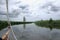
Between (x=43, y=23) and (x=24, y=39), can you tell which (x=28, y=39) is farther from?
(x=43, y=23)

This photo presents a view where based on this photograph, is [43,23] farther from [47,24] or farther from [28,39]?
[28,39]

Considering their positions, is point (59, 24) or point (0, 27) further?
point (59, 24)

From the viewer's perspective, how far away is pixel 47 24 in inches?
746

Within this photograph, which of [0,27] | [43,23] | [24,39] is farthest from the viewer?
[43,23]

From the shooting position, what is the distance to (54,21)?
17.6 meters

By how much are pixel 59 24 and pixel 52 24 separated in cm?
80

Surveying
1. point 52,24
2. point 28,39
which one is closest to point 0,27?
point 28,39

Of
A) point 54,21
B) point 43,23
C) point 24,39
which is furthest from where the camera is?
point 43,23

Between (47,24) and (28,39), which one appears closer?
(28,39)

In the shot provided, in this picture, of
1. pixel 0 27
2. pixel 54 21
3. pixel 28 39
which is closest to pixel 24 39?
pixel 28 39

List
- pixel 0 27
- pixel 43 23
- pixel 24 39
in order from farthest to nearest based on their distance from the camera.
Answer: pixel 43 23, pixel 0 27, pixel 24 39

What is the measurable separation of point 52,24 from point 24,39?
31.1 feet

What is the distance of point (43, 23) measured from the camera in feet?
62.1

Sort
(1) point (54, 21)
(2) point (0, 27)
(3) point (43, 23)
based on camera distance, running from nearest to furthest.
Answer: (2) point (0, 27) < (1) point (54, 21) < (3) point (43, 23)
